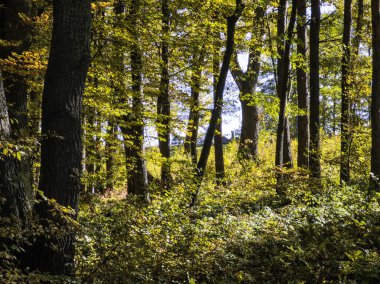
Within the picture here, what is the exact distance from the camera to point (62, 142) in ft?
15.8

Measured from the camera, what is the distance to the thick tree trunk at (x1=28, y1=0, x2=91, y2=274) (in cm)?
477

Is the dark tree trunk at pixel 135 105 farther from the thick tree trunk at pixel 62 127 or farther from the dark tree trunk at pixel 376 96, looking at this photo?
the dark tree trunk at pixel 376 96

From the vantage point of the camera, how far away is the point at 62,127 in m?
4.82

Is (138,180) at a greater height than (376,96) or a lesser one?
lesser

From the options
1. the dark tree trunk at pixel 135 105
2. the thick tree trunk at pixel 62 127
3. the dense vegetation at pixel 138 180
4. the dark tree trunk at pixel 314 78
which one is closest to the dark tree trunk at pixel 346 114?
the dense vegetation at pixel 138 180

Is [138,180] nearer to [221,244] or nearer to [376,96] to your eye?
[221,244]

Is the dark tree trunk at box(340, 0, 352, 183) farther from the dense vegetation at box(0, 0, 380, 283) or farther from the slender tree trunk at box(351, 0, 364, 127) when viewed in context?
the slender tree trunk at box(351, 0, 364, 127)

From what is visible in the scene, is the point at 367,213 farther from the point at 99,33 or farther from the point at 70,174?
the point at 99,33

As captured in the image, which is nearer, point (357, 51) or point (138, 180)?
point (138, 180)

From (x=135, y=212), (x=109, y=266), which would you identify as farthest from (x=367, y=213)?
(x=109, y=266)

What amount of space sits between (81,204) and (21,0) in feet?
11.2

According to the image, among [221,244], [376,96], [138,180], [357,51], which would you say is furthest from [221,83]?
[357,51]

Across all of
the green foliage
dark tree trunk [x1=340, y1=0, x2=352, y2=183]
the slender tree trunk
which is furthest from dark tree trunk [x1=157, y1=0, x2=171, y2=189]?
the slender tree trunk

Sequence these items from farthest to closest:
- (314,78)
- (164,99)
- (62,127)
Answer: (164,99) → (314,78) → (62,127)
